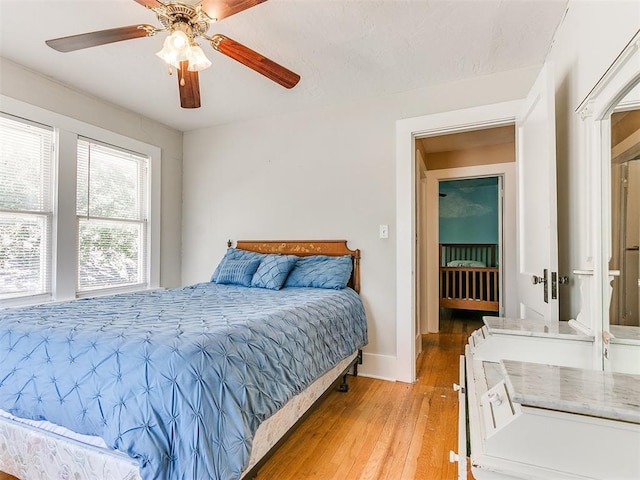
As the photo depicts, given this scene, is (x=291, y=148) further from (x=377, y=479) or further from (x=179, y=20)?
(x=377, y=479)

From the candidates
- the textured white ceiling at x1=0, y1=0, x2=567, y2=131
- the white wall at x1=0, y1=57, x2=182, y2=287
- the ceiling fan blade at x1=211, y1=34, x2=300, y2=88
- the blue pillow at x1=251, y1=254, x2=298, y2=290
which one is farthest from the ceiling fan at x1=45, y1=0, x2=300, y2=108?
the blue pillow at x1=251, y1=254, x2=298, y2=290

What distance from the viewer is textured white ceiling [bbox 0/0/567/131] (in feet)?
6.29

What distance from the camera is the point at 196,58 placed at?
1723mm

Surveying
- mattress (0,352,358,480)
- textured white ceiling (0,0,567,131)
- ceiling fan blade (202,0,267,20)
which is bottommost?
mattress (0,352,358,480)

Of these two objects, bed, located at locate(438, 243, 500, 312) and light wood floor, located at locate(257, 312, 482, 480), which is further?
bed, located at locate(438, 243, 500, 312)

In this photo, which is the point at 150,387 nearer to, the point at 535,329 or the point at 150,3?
the point at 535,329

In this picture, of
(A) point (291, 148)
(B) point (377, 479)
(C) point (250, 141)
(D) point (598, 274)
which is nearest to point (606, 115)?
(D) point (598, 274)

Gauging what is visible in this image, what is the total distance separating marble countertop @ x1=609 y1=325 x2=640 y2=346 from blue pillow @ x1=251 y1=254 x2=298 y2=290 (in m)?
2.18

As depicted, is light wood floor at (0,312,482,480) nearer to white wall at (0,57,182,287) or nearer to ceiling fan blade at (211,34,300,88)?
ceiling fan blade at (211,34,300,88)

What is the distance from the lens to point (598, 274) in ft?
3.42

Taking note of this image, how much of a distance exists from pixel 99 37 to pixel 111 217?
2.04m

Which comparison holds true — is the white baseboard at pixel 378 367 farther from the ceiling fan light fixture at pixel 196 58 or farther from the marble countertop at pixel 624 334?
the ceiling fan light fixture at pixel 196 58

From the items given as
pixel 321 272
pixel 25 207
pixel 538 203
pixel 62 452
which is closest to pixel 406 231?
pixel 321 272

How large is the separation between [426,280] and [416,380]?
69.7 inches
